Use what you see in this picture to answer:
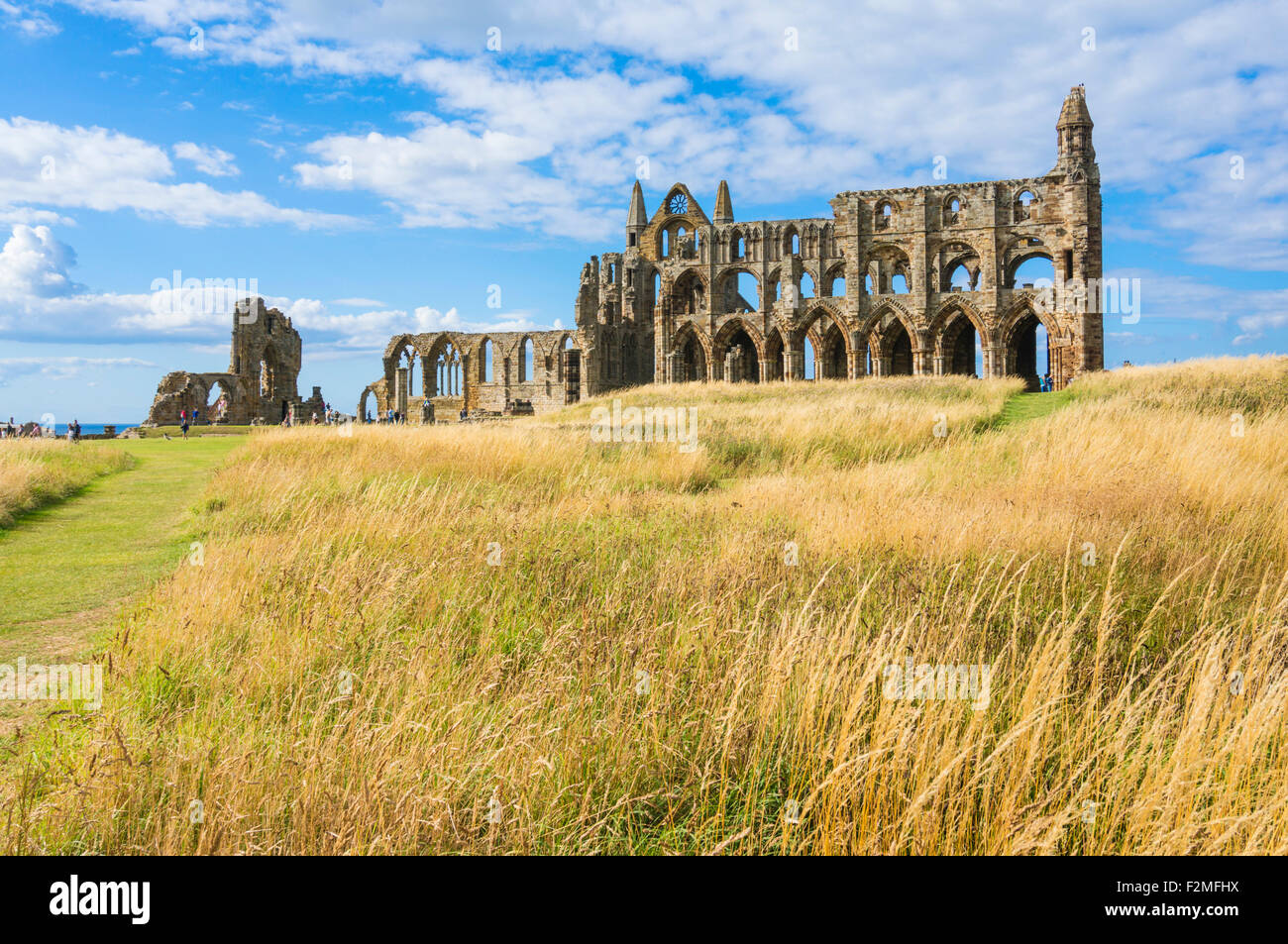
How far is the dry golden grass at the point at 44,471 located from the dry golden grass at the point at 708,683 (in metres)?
4.20

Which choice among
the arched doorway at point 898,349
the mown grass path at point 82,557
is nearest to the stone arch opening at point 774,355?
→ the arched doorway at point 898,349

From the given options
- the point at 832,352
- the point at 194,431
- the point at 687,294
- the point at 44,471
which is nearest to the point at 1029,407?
the point at 44,471

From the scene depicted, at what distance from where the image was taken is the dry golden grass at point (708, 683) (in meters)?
2.38

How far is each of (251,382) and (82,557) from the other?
1646 inches

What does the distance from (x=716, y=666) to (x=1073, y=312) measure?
1494 inches

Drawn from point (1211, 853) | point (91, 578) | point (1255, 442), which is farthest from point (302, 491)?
point (1255, 442)

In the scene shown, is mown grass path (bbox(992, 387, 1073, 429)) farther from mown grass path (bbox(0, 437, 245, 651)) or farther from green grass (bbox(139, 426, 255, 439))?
green grass (bbox(139, 426, 255, 439))

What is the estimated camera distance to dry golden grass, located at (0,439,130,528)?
926 centimetres

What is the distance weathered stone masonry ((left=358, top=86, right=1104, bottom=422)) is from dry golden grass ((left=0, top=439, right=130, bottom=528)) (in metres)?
31.0

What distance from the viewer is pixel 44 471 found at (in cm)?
1123

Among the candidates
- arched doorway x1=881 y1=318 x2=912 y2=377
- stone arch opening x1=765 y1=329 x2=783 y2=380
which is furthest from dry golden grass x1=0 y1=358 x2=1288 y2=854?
stone arch opening x1=765 y1=329 x2=783 y2=380

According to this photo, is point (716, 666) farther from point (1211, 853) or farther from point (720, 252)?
point (720, 252)

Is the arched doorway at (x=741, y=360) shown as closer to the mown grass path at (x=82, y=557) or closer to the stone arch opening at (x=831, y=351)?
the stone arch opening at (x=831, y=351)

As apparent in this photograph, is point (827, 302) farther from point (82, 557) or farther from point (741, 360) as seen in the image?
point (82, 557)
